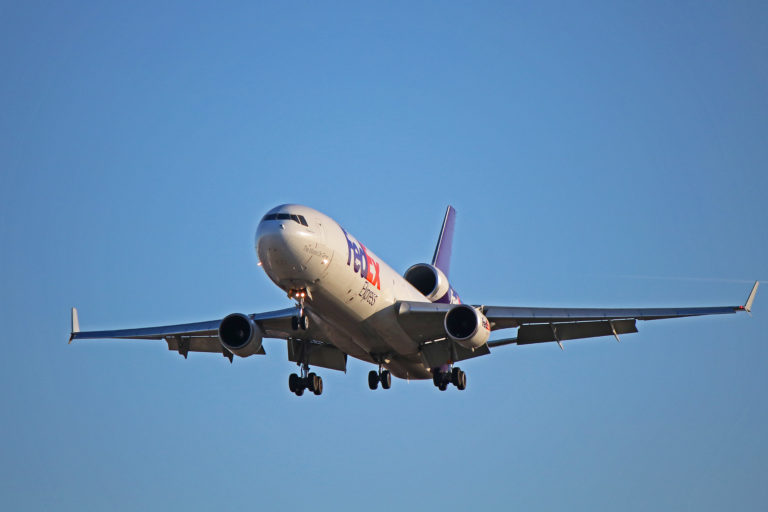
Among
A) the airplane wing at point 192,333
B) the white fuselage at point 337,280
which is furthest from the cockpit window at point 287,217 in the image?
the airplane wing at point 192,333

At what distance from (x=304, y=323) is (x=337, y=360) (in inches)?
283

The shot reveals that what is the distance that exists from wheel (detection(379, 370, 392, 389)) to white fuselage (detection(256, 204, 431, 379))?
0.93 m

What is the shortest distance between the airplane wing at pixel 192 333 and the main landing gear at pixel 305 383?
1.60 metres

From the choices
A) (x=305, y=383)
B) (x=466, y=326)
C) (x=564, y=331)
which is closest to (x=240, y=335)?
(x=305, y=383)

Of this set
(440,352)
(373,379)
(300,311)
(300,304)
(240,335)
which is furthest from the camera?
(373,379)

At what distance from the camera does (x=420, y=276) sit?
134 ft

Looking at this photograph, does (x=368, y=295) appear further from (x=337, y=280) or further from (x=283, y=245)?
(x=283, y=245)

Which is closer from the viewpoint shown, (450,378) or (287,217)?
(287,217)

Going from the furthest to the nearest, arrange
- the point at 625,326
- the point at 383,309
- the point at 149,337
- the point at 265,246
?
the point at 149,337 < the point at 625,326 < the point at 383,309 < the point at 265,246

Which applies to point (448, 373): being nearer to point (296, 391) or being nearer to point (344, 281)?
point (296, 391)

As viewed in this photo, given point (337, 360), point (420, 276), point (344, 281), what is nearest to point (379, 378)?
point (337, 360)

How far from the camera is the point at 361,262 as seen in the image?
33.6m

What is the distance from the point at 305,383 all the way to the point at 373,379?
2.75 meters

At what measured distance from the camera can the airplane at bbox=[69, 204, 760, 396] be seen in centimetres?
3147
